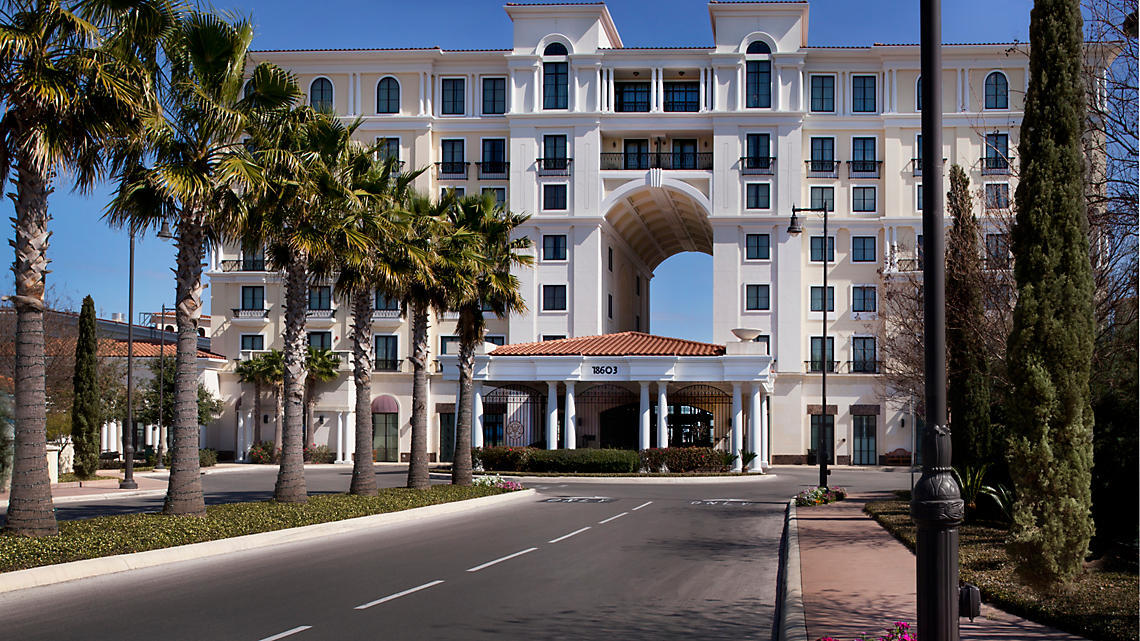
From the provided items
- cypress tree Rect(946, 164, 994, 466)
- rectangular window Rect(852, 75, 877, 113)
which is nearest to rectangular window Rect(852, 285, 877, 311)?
rectangular window Rect(852, 75, 877, 113)

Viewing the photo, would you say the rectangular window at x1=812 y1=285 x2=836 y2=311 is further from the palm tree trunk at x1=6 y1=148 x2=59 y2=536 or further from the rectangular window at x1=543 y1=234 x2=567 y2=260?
the palm tree trunk at x1=6 y1=148 x2=59 y2=536

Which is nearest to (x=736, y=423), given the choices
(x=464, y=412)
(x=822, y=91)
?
(x=464, y=412)

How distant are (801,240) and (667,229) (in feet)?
50.7

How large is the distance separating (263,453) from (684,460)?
26.0 metres

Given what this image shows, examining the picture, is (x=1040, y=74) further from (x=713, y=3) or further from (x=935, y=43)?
(x=713, y=3)

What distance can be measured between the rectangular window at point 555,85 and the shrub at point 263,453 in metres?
25.8

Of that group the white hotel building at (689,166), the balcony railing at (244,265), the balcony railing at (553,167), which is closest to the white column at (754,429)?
the white hotel building at (689,166)

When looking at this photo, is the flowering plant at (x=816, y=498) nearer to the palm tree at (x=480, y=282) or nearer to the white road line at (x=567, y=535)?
the white road line at (x=567, y=535)

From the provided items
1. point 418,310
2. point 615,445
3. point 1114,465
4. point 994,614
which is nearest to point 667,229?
point 615,445

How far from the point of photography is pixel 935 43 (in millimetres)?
7859

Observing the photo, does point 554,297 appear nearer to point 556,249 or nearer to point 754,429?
point 556,249

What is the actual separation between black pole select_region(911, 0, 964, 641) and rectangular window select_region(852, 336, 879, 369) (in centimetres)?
5716

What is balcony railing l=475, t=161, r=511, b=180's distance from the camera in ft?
216

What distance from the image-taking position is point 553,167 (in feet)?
210
